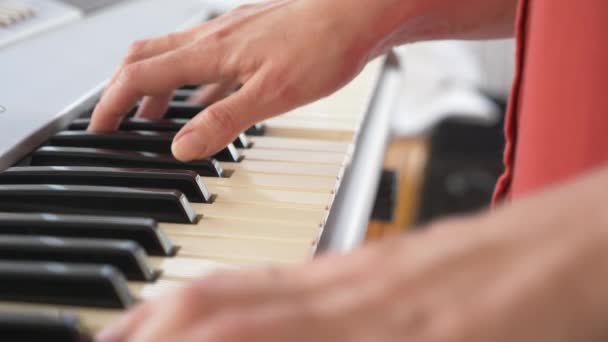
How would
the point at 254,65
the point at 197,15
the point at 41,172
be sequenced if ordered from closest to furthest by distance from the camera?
the point at 41,172
the point at 254,65
the point at 197,15

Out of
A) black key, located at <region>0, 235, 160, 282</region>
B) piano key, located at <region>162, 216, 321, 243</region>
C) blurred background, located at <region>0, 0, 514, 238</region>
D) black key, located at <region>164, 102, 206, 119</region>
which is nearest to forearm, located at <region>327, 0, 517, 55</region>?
black key, located at <region>164, 102, 206, 119</region>

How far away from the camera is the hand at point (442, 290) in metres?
0.40

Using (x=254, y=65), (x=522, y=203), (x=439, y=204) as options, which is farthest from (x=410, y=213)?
(x=522, y=203)

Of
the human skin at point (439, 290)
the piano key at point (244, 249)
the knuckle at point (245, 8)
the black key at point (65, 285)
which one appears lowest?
the piano key at point (244, 249)

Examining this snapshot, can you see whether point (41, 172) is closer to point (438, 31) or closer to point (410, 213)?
point (438, 31)

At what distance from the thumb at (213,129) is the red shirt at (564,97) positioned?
1.06 ft

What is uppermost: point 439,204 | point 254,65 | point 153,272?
point 254,65

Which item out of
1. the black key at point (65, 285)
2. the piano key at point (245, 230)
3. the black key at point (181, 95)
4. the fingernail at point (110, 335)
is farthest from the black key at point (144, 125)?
the fingernail at point (110, 335)

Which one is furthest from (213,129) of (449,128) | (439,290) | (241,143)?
(449,128)

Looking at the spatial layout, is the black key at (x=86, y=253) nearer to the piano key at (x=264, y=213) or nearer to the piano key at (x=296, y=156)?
the piano key at (x=264, y=213)

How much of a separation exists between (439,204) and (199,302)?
6.53 feet

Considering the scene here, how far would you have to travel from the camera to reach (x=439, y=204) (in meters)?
2.38

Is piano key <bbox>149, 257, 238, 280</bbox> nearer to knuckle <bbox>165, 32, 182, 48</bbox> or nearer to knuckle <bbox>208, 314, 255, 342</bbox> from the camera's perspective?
knuckle <bbox>208, 314, 255, 342</bbox>

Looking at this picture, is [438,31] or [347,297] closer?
[347,297]
